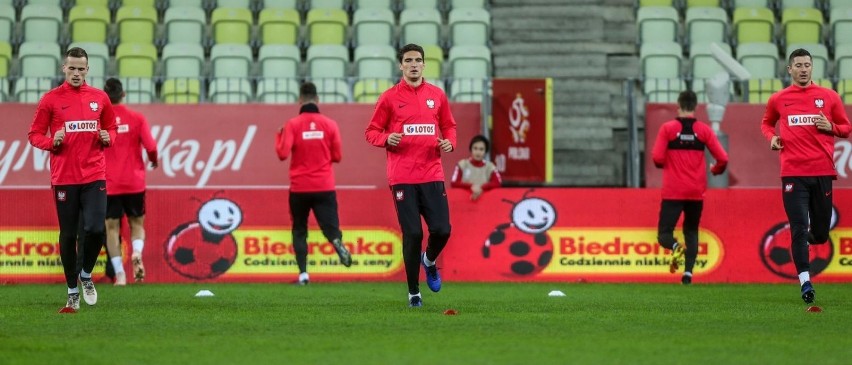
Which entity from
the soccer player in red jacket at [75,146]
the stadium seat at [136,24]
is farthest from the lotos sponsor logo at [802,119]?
the stadium seat at [136,24]

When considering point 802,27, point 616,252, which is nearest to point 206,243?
point 616,252

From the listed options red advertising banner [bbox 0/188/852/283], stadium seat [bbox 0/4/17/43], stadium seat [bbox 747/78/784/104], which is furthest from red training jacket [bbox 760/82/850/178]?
Result: stadium seat [bbox 0/4/17/43]

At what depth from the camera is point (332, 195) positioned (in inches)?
615

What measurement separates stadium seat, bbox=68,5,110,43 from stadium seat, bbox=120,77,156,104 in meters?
2.46

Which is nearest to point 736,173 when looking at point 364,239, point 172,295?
point 364,239

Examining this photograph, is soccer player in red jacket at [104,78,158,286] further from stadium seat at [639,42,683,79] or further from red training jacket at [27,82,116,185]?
stadium seat at [639,42,683,79]

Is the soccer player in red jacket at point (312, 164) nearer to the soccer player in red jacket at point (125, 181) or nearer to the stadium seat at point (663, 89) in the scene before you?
the soccer player in red jacket at point (125, 181)

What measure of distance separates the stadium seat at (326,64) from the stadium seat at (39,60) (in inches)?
145

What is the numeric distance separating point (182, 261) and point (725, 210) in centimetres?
609

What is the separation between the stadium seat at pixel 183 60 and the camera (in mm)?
21516

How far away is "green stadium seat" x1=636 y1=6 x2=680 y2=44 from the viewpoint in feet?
74.7

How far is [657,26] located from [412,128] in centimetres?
1229

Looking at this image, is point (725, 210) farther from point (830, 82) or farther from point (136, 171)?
point (136, 171)

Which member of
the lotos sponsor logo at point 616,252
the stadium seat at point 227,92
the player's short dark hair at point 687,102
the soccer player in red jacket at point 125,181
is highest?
the stadium seat at point 227,92
